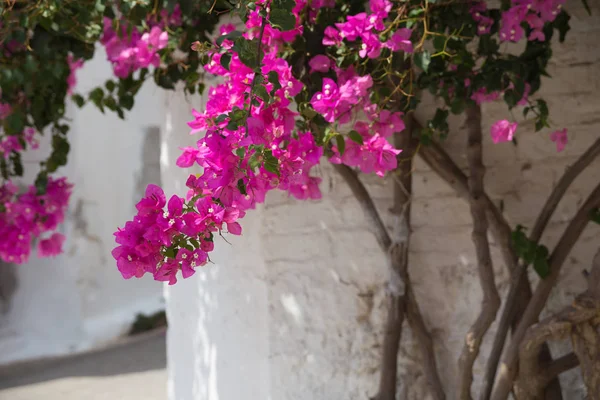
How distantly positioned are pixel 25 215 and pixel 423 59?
134cm

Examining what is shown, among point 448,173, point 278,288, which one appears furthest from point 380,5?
point 278,288

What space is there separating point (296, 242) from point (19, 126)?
86 cm

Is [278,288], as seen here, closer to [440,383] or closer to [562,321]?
[440,383]

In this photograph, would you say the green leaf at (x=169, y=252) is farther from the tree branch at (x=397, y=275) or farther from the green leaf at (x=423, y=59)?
the tree branch at (x=397, y=275)

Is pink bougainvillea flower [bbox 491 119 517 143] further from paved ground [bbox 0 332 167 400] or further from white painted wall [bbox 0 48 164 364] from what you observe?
white painted wall [bbox 0 48 164 364]

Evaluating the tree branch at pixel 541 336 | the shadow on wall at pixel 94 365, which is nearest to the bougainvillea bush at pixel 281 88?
the tree branch at pixel 541 336

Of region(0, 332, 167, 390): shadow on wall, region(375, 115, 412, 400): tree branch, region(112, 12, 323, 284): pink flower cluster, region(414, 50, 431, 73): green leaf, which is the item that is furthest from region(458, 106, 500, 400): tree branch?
region(0, 332, 167, 390): shadow on wall

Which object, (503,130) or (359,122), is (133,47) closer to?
(359,122)

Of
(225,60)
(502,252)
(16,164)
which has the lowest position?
(502,252)

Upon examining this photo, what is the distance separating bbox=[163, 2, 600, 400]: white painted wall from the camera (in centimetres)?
178

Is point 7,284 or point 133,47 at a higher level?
point 7,284

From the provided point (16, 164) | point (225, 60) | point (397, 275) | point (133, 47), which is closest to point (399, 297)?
point (397, 275)

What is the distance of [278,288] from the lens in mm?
1839

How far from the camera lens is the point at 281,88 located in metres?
1.25
